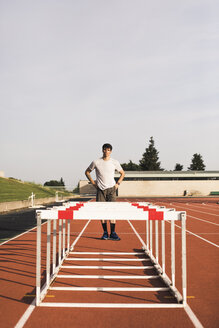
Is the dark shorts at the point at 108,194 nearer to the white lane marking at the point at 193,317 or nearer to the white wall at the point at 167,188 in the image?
the white lane marking at the point at 193,317

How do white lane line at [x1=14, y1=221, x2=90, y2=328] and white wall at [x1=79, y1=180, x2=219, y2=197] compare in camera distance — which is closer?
white lane line at [x1=14, y1=221, x2=90, y2=328]

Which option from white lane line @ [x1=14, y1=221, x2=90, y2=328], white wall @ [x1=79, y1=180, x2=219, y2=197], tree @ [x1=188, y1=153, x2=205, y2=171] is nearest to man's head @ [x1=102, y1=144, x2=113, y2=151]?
white lane line @ [x1=14, y1=221, x2=90, y2=328]

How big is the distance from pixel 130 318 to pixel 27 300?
4.10 ft

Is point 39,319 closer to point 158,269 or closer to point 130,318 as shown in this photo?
point 130,318

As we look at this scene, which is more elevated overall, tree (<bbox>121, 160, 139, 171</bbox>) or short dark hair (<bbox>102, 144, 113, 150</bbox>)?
tree (<bbox>121, 160, 139, 171</bbox>)

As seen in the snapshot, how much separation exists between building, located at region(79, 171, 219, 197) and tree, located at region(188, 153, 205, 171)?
1239 inches

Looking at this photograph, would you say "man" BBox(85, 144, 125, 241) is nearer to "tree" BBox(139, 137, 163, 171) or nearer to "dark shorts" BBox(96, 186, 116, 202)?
"dark shorts" BBox(96, 186, 116, 202)

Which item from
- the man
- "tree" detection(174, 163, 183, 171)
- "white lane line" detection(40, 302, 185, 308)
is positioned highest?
"tree" detection(174, 163, 183, 171)

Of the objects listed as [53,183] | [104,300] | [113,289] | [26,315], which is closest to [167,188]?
[53,183]

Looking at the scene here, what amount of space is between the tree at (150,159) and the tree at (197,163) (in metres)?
12.4

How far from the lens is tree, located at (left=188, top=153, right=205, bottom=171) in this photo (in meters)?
100

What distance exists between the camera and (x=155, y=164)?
93875 millimetres

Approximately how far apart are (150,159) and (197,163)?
16.1 meters

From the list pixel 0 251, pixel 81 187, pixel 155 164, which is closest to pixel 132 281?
pixel 0 251
